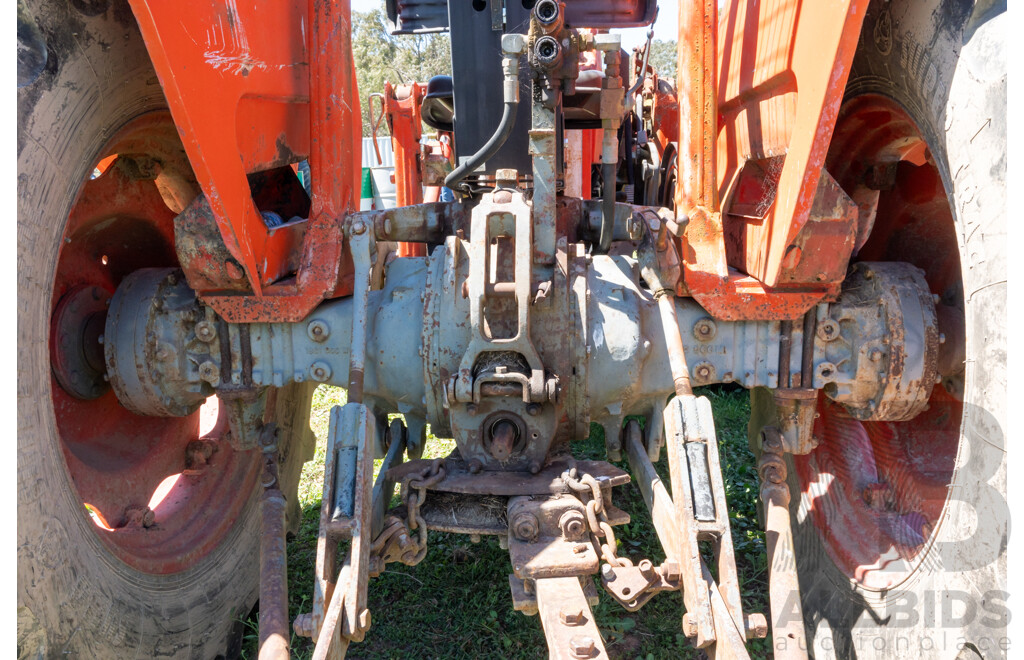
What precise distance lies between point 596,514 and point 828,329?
0.96 meters

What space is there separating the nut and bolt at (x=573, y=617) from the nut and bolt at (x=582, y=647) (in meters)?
0.07

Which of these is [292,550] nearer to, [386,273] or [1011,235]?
[386,273]

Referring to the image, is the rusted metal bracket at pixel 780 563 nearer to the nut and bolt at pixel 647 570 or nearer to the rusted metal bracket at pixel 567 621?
the nut and bolt at pixel 647 570

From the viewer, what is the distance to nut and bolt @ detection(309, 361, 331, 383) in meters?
2.37

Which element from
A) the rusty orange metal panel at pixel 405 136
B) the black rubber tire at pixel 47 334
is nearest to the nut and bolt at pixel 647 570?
the black rubber tire at pixel 47 334

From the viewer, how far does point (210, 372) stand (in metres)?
2.37

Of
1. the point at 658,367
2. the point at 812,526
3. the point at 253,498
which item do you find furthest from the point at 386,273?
the point at 812,526

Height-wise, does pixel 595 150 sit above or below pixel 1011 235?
above

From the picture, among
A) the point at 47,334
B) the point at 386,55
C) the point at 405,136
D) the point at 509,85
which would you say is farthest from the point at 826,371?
the point at 386,55

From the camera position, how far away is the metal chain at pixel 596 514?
6.33ft

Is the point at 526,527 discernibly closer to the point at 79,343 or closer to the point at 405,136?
the point at 79,343

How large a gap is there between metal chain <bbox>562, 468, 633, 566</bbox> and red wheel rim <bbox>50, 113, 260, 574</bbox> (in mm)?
1399

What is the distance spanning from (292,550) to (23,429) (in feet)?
5.28

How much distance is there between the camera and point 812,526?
8.55ft
